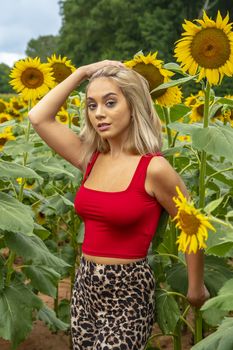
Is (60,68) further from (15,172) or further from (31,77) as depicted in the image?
(15,172)

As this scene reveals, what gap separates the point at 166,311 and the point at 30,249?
24.9 inches

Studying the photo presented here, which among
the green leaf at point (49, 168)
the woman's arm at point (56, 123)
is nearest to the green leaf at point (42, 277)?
the green leaf at point (49, 168)

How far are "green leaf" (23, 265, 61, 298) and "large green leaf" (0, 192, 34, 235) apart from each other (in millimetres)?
568

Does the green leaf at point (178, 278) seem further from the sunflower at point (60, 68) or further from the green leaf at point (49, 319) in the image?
the sunflower at point (60, 68)

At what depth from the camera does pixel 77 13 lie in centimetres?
3928

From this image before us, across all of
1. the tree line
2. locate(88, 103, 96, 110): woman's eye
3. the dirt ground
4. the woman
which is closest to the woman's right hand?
the woman

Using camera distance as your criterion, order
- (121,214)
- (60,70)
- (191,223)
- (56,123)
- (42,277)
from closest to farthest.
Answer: (191,223), (121,214), (56,123), (42,277), (60,70)

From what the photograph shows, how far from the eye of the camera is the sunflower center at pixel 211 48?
7.74 ft

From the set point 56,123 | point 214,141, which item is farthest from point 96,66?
point 214,141

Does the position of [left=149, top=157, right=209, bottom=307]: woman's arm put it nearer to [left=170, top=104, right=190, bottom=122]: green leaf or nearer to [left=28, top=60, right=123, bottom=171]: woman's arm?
[left=28, top=60, right=123, bottom=171]: woman's arm

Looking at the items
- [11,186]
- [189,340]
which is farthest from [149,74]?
[189,340]

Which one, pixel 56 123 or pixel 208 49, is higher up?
pixel 208 49

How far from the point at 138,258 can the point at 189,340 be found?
181 centimetres

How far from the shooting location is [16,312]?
2908mm
